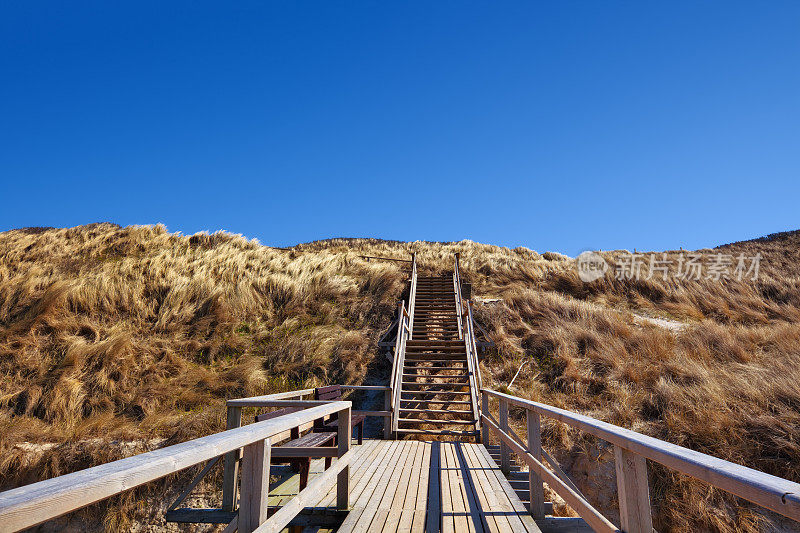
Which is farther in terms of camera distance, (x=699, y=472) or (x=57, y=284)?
(x=57, y=284)

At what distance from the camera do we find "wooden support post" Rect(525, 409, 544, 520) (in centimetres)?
366

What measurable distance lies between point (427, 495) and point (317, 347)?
26.1ft

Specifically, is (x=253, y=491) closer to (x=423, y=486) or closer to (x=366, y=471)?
(x=423, y=486)

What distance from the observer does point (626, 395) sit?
8.66 meters

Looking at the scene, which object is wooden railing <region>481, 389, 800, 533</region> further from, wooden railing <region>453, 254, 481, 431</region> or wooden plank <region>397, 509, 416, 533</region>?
wooden railing <region>453, 254, 481, 431</region>

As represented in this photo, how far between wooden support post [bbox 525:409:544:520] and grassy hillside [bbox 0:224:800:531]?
126 inches

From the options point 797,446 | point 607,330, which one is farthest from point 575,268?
point 797,446

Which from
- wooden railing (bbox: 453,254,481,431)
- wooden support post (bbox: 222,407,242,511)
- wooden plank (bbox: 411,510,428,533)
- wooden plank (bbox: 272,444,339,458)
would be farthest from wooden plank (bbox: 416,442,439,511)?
wooden railing (bbox: 453,254,481,431)

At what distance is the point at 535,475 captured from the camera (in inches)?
149

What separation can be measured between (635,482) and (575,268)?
18.7m

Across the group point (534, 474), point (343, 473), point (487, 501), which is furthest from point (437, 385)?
point (343, 473)

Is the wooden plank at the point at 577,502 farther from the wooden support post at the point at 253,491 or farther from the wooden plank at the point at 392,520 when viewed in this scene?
the wooden support post at the point at 253,491

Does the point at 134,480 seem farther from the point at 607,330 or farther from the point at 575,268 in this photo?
the point at 575,268

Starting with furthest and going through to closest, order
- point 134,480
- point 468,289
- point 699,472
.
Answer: point 468,289 → point 699,472 → point 134,480
